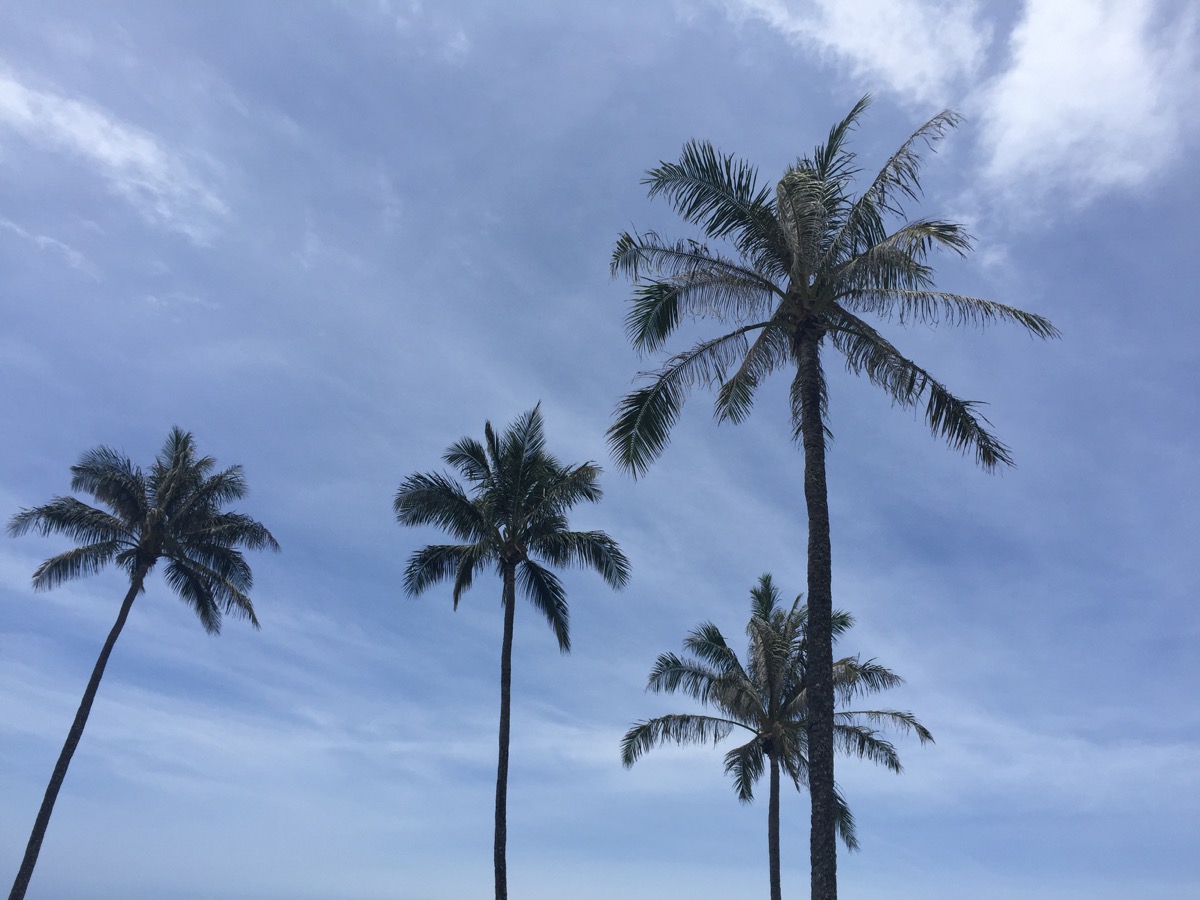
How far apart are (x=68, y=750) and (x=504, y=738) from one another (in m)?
15.0

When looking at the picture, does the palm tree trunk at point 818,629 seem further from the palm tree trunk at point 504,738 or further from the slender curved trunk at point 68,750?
the slender curved trunk at point 68,750

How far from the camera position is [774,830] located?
30469 millimetres

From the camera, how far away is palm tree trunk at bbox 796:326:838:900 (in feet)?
40.1

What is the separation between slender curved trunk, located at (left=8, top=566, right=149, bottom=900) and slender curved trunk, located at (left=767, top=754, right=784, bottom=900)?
23014 mm

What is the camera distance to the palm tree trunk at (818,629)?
1223 centimetres

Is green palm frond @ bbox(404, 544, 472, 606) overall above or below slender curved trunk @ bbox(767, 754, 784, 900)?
above

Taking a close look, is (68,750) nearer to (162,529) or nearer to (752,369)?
(162,529)

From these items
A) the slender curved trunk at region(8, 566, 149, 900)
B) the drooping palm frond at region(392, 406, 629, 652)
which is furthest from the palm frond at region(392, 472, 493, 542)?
the slender curved trunk at region(8, 566, 149, 900)

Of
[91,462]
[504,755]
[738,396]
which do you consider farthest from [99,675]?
[738,396]

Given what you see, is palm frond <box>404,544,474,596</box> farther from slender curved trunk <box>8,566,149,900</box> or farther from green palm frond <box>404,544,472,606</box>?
slender curved trunk <box>8,566,149,900</box>

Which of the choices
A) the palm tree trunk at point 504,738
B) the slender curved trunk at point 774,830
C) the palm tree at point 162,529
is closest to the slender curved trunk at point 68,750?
the palm tree at point 162,529

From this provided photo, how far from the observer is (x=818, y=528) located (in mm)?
14188

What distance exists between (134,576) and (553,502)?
51.4 ft

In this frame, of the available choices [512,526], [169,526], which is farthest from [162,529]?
[512,526]
